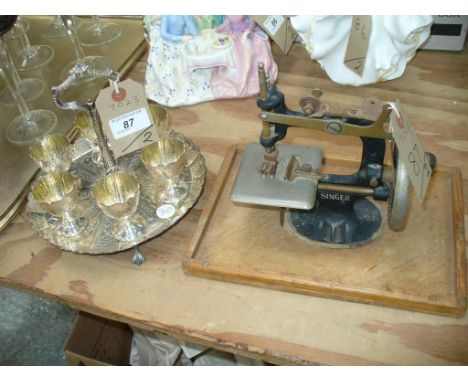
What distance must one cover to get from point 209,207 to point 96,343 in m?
0.49

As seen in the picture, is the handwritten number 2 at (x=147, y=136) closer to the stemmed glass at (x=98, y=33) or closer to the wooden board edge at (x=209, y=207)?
the wooden board edge at (x=209, y=207)

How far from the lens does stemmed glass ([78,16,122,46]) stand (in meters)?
1.30

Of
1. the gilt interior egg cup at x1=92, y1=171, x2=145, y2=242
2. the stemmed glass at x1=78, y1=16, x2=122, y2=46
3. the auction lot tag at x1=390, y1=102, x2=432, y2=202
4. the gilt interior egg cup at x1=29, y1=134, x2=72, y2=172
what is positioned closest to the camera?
the auction lot tag at x1=390, y1=102, x2=432, y2=202

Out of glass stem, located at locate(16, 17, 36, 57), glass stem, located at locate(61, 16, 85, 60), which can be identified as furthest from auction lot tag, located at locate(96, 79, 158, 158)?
glass stem, located at locate(16, 17, 36, 57)

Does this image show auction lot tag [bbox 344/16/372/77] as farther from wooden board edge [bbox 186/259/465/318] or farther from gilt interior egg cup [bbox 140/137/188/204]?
wooden board edge [bbox 186/259/465/318]

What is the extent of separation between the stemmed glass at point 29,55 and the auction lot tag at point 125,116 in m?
0.61

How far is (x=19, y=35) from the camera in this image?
132 cm

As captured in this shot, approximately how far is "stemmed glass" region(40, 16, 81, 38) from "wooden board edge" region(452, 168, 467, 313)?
1.05 meters

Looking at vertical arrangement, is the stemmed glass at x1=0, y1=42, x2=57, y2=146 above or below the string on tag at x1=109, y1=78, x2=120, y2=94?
below

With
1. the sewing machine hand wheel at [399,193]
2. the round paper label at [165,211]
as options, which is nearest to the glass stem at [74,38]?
the round paper label at [165,211]

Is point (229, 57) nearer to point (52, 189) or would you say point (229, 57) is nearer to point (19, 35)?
point (52, 189)

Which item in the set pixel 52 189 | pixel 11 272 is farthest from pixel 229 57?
pixel 11 272

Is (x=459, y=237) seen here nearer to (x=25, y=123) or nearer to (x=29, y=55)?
(x=25, y=123)

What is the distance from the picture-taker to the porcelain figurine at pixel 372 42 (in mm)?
973
